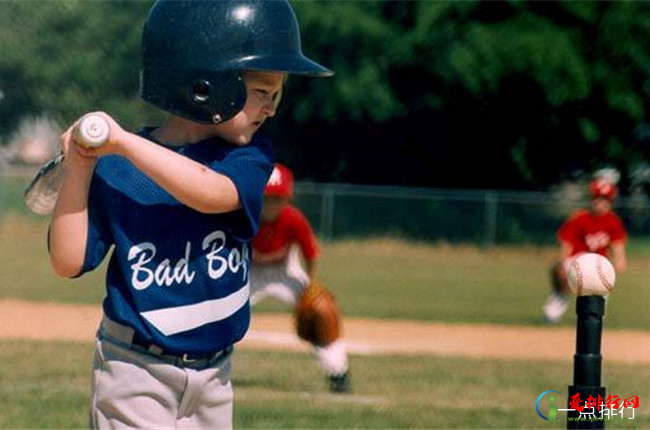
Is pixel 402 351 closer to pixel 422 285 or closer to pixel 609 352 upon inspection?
pixel 609 352

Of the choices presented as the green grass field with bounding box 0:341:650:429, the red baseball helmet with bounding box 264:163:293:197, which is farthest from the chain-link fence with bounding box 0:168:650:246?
the red baseball helmet with bounding box 264:163:293:197

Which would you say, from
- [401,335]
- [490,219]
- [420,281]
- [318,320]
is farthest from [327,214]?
[318,320]

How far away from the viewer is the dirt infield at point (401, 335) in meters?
11.3

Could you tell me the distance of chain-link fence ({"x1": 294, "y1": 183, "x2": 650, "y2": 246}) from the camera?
2566 centimetres

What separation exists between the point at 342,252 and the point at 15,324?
13911 millimetres

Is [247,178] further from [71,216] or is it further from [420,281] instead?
[420,281]

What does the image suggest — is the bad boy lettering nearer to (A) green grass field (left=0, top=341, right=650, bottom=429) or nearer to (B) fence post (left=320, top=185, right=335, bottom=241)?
(A) green grass field (left=0, top=341, right=650, bottom=429)

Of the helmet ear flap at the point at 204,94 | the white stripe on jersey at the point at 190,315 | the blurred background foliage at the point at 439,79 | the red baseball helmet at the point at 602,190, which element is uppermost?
the blurred background foliage at the point at 439,79

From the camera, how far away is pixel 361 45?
26641 mm

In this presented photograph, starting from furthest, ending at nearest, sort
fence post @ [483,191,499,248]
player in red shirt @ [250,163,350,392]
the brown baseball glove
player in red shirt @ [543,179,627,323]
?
fence post @ [483,191,499,248]
player in red shirt @ [543,179,627,323]
player in red shirt @ [250,163,350,392]
the brown baseball glove

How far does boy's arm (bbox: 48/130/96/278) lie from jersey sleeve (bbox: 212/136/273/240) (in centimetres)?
33

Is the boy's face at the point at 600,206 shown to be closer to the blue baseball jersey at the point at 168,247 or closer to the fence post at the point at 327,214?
the blue baseball jersey at the point at 168,247

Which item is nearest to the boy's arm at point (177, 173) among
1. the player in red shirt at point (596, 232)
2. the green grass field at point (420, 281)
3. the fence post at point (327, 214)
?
the player in red shirt at point (596, 232)

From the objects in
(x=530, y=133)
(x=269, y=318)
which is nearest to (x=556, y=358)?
(x=269, y=318)
